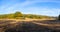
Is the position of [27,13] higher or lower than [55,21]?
higher

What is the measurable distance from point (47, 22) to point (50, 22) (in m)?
0.36

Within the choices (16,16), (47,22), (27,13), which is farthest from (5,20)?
(47,22)

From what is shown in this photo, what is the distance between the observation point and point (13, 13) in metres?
8.58

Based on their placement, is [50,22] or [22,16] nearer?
[22,16]

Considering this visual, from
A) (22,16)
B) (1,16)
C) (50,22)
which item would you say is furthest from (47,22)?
(1,16)

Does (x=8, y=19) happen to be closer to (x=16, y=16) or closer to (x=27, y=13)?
(x=16, y=16)

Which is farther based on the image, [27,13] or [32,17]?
[32,17]

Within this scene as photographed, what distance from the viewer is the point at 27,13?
842 centimetres

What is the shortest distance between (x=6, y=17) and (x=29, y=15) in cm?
153

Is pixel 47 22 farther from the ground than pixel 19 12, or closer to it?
closer to it

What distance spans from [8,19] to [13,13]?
0.65 m

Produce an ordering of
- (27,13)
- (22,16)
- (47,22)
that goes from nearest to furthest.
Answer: (27,13), (22,16), (47,22)

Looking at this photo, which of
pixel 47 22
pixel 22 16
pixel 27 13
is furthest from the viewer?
pixel 47 22

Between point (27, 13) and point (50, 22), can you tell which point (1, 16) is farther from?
point (50, 22)
